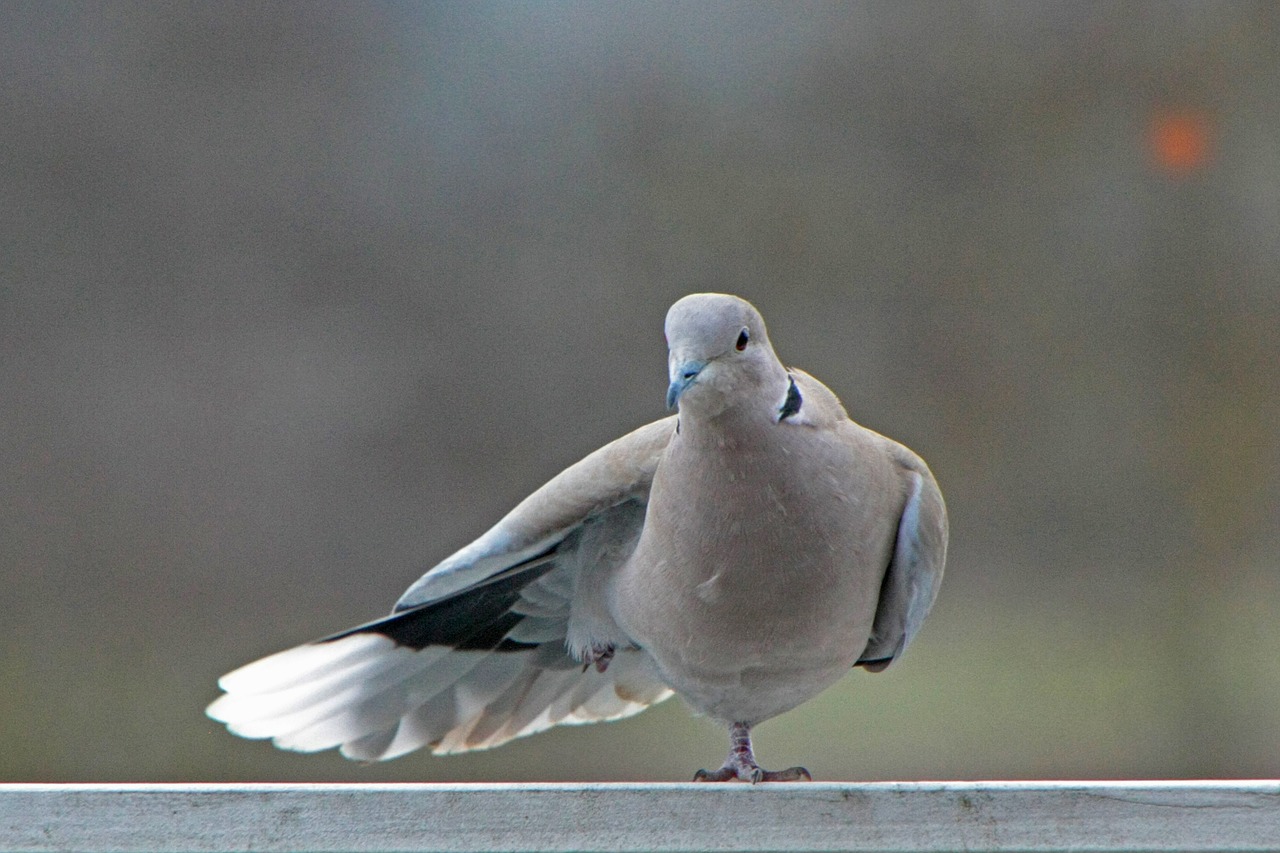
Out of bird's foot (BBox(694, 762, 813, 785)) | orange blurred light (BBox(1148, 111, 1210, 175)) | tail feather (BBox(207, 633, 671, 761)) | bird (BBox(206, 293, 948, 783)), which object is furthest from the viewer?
orange blurred light (BBox(1148, 111, 1210, 175))

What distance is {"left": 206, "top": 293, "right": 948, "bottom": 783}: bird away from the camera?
4.29 feet

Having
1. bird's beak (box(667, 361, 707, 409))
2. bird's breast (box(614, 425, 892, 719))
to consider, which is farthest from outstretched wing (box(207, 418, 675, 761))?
bird's beak (box(667, 361, 707, 409))

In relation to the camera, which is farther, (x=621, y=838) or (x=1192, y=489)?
(x=1192, y=489)

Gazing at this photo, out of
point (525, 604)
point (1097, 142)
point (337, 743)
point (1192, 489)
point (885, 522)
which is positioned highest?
point (1097, 142)

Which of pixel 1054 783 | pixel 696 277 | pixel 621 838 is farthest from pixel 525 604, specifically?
pixel 696 277

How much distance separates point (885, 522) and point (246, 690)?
0.77m

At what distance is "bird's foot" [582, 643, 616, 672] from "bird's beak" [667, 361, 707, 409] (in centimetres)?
52

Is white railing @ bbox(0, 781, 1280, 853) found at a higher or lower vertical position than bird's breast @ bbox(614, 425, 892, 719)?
lower

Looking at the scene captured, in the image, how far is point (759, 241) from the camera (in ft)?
10.8

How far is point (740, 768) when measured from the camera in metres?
1.56

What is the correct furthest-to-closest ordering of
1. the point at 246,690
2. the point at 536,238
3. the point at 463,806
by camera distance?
the point at 536,238 < the point at 246,690 < the point at 463,806

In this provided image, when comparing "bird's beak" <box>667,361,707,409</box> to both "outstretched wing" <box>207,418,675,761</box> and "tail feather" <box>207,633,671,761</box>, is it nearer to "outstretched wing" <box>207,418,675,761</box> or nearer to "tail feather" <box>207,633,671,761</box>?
"outstretched wing" <box>207,418,675,761</box>

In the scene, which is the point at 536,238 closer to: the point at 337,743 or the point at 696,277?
the point at 696,277

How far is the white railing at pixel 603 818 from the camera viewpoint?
3.58ft
